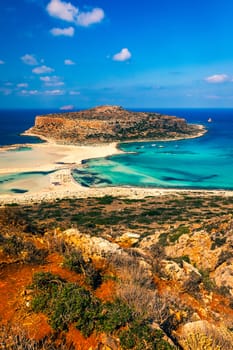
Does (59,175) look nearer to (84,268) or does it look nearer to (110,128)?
(84,268)

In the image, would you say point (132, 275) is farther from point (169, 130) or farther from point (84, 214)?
point (169, 130)

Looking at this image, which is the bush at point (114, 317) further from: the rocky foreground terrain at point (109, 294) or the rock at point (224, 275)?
the rock at point (224, 275)

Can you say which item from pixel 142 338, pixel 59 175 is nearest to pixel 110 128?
pixel 59 175

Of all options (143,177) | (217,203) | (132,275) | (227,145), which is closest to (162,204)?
(217,203)

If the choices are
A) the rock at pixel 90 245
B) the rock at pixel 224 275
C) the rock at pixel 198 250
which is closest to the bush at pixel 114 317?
the rock at pixel 90 245

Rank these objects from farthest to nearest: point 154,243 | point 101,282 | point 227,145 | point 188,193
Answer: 1. point 227,145
2. point 188,193
3. point 154,243
4. point 101,282

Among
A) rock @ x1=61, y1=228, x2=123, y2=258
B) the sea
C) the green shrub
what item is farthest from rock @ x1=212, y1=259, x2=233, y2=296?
the sea

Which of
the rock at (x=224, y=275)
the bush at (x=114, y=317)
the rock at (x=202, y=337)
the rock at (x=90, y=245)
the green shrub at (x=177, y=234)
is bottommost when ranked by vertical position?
the green shrub at (x=177, y=234)
